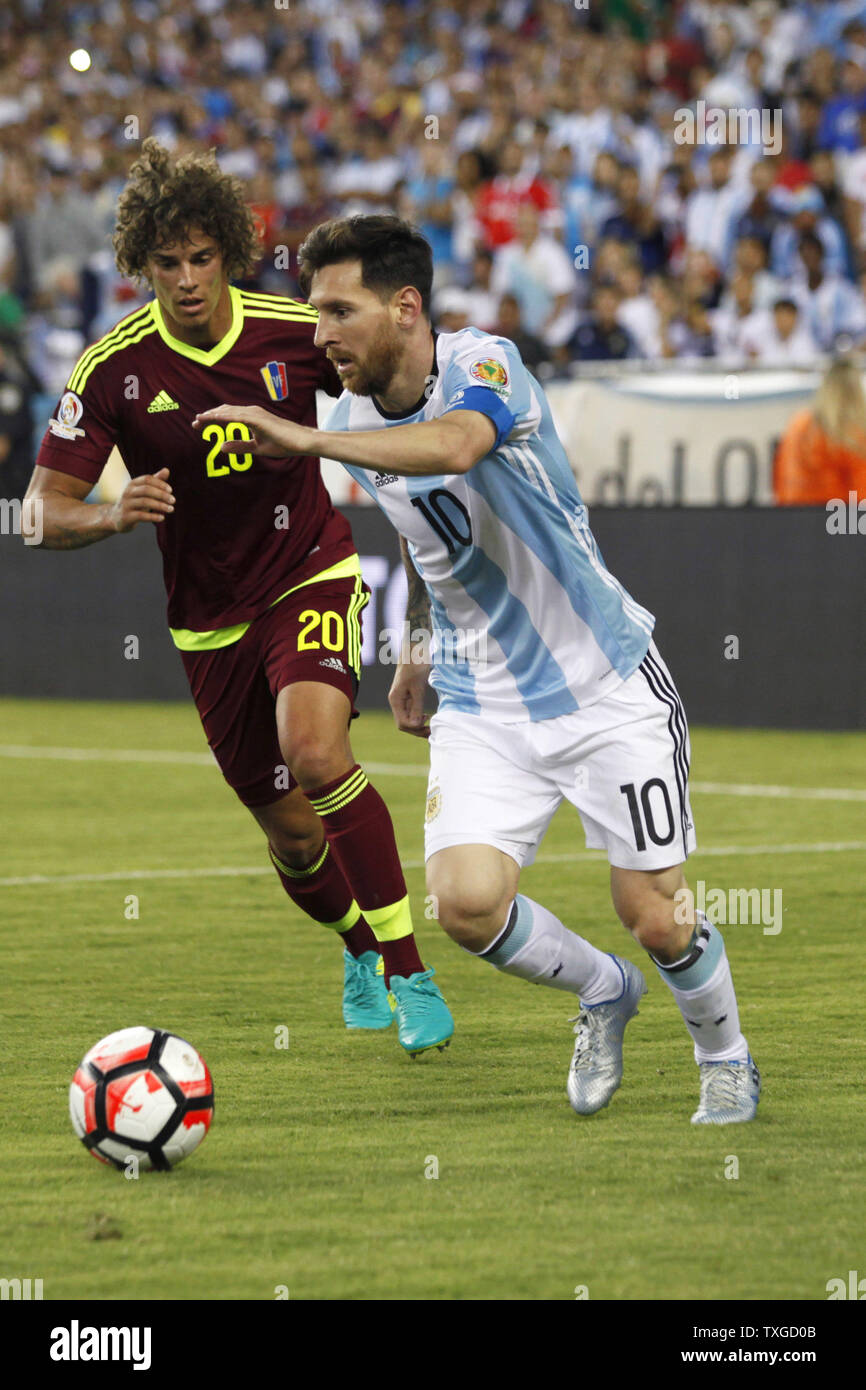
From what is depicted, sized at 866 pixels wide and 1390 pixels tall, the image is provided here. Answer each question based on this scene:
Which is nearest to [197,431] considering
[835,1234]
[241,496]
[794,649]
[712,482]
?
[241,496]

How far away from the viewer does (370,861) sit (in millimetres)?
5652

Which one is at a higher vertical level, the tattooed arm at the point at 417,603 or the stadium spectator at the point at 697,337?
the stadium spectator at the point at 697,337

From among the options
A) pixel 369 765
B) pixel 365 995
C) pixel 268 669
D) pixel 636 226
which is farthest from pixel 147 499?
pixel 636 226

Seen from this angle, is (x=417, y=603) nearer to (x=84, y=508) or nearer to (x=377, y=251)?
(x=84, y=508)

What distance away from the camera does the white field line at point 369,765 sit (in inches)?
411

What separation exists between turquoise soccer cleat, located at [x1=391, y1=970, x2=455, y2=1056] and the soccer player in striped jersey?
0.58 m

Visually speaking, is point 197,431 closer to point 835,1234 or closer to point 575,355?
point 835,1234

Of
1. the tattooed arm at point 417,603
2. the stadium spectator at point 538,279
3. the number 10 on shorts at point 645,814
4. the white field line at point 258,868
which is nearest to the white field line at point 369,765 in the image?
the white field line at point 258,868

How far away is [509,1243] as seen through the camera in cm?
372

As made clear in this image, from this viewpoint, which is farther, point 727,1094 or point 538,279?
point 538,279

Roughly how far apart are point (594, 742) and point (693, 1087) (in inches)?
37.1

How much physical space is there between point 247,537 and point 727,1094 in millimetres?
2131

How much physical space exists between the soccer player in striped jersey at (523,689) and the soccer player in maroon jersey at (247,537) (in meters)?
0.75

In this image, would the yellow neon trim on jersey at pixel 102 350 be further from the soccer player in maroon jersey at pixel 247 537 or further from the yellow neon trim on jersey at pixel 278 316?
the yellow neon trim on jersey at pixel 278 316
